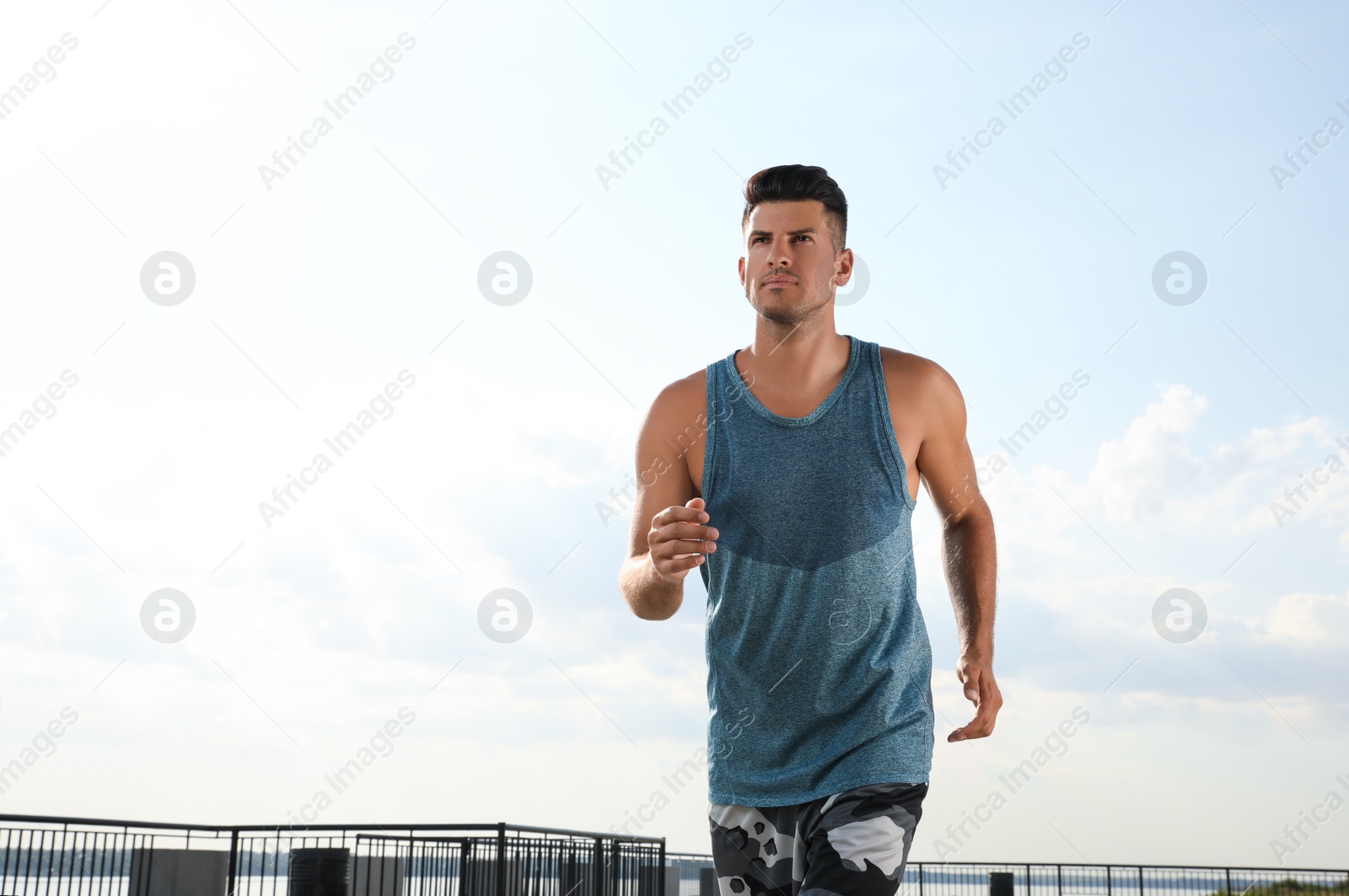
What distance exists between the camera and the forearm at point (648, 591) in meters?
2.49

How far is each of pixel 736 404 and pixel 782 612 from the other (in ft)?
1.90

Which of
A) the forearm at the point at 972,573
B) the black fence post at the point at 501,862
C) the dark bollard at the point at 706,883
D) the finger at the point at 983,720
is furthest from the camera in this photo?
the dark bollard at the point at 706,883

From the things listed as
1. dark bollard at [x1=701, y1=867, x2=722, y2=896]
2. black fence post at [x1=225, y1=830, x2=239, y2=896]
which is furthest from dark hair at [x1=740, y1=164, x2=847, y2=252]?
dark bollard at [x1=701, y1=867, x2=722, y2=896]

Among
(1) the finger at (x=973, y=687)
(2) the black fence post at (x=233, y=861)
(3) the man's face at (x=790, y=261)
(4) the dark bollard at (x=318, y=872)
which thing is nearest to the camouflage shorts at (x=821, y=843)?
(1) the finger at (x=973, y=687)

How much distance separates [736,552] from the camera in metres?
2.63

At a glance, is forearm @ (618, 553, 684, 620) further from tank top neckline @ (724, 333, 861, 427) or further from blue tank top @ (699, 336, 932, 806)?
tank top neckline @ (724, 333, 861, 427)

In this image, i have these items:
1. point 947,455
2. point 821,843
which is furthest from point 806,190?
point 821,843

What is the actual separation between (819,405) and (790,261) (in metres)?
0.37

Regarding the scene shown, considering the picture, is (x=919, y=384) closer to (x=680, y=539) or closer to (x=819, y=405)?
(x=819, y=405)

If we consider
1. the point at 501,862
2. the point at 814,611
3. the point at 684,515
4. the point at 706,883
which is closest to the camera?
the point at 684,515

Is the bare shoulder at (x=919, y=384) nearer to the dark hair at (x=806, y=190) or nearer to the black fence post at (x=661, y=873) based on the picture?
the dark hair at (x=806, y=190)

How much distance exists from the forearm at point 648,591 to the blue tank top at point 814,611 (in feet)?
0.50

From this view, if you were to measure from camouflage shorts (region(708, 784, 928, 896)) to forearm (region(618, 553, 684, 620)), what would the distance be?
49 centimetres

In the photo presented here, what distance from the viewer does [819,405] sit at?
2752 millimetres
